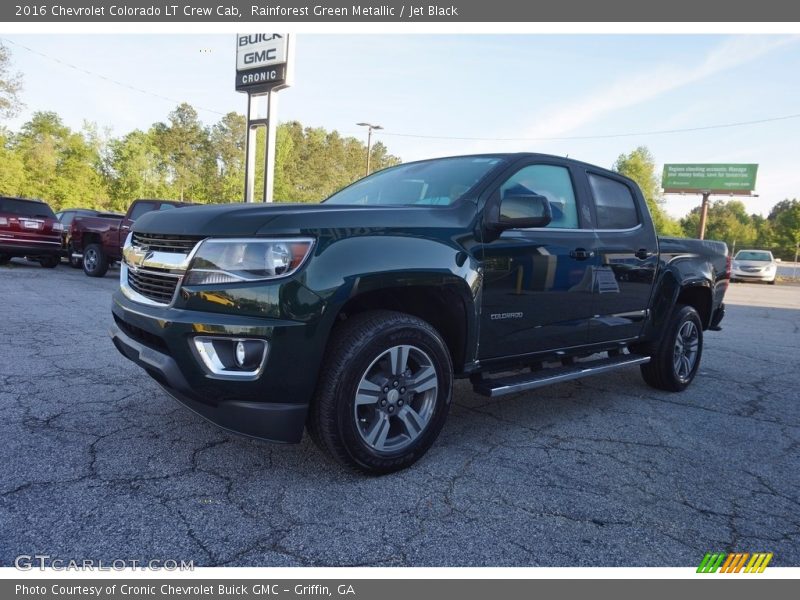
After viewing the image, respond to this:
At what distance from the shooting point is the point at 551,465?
3.07 m

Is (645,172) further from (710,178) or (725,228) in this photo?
(725,228)

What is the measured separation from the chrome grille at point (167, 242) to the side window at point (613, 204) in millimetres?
2847

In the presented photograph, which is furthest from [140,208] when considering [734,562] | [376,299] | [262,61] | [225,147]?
[225,147]

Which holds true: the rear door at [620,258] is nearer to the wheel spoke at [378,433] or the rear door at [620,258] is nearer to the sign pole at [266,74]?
the wheel spoke at [378,433]

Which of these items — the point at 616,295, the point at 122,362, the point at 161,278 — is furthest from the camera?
the point at 122,362

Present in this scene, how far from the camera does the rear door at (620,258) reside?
3980 mm

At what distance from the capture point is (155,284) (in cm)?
277

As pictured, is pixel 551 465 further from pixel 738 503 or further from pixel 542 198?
pixel 542 198

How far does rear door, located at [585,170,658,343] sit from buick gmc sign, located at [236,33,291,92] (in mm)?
12890

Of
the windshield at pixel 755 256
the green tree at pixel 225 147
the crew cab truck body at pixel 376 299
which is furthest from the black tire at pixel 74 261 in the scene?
the green tree at pixel 225 147

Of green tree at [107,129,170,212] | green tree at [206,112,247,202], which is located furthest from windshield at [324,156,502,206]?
green tree at [206,112,247,202]

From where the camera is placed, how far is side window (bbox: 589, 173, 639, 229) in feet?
13.5

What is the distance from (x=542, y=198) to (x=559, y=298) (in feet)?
2.66
